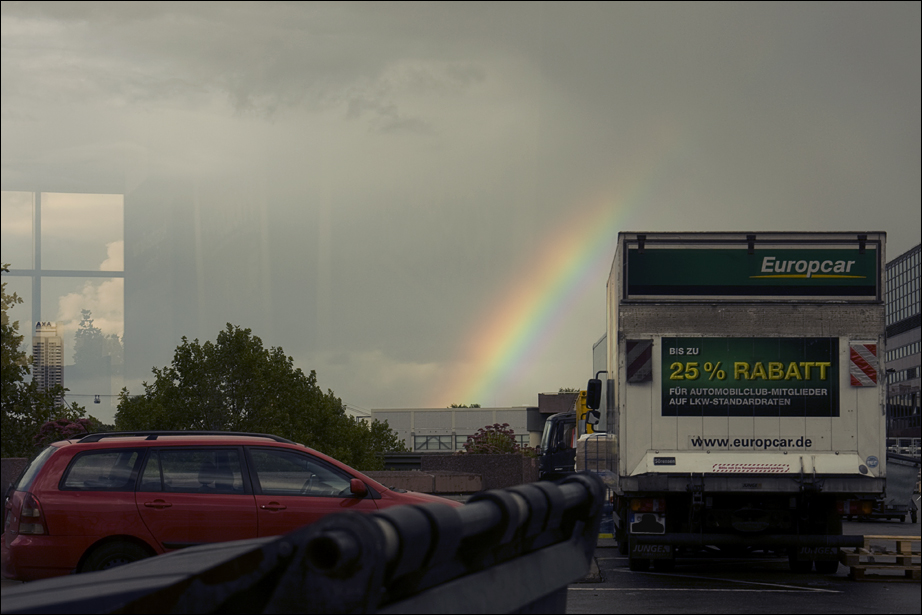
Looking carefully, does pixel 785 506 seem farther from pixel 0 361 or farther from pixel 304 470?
pixel 0 361

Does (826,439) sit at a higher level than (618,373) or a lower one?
lower

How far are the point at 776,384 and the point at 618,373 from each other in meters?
1.81

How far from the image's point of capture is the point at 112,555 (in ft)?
31.2

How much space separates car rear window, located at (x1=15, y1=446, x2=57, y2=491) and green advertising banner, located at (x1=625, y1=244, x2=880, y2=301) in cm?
652

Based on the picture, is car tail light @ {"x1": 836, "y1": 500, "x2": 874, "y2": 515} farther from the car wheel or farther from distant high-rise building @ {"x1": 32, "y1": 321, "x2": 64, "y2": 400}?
distant high-rise building @ {"x1": 32, "y1": 321, "x2": 64, "y2": 400}

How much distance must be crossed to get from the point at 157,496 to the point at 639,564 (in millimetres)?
5791

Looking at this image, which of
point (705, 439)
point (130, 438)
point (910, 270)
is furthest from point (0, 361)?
point (910, 270)

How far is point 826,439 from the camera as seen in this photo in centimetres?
1192

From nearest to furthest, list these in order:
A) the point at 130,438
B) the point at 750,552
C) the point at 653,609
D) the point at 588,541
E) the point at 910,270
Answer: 1. the point at 588,541
2. the point at 653,609
3. the point at 130,438
4. the point at 750,552
5. the point at 910,270

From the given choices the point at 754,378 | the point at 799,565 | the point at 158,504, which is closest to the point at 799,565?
the point at 799,565

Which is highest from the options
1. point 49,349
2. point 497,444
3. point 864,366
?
point 49,349

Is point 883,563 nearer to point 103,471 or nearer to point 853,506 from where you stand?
point 853,506

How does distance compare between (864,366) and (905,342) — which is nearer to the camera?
(864,366)

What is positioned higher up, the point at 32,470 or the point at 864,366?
the point at 864,366
